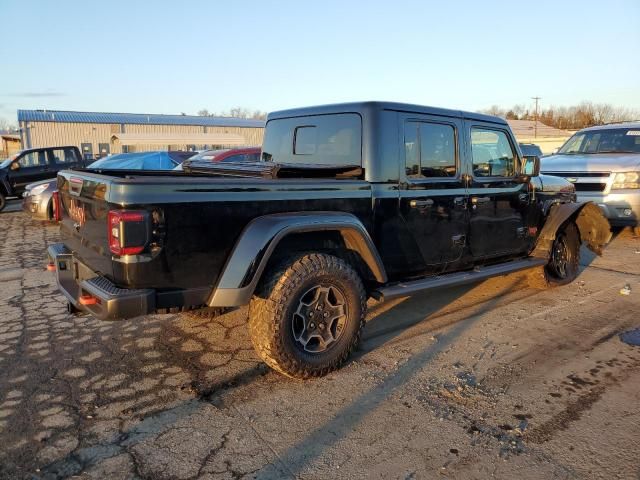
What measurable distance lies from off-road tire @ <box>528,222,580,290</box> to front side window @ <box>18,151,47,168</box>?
14079 millimetres

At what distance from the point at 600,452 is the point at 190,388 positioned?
2.55m

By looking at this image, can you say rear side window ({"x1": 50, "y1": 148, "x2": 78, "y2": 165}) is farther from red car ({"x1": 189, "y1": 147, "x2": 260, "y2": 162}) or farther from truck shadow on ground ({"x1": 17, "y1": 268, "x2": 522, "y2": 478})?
truck shadow on ground ({"x1": 17, "y1": 268, "x2": 522, "y2": 478})

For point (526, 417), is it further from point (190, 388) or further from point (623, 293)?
point (623, 293)

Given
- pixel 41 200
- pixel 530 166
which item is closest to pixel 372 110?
pixel 530 166

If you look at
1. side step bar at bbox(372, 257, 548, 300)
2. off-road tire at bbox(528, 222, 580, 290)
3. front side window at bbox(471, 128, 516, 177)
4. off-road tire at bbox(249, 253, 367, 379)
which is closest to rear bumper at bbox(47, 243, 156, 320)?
off-road tire at bbox(249, 253, 367, 379)

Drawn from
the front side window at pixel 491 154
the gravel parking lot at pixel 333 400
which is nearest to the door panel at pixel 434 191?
the front side window at pixel 491 154

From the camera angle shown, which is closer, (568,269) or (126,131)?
(568,269)

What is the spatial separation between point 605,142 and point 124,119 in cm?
4964

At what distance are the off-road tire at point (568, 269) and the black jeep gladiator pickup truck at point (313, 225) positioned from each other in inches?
16.6

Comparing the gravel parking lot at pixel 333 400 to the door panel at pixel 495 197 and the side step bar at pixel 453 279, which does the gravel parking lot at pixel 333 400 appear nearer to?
the side step bar at pixel 453 279

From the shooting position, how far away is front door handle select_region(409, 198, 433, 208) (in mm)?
4125

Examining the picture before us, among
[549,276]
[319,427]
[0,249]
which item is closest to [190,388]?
[319,427]

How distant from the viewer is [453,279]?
14.8 ft

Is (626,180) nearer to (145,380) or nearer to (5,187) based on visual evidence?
(145,380)
